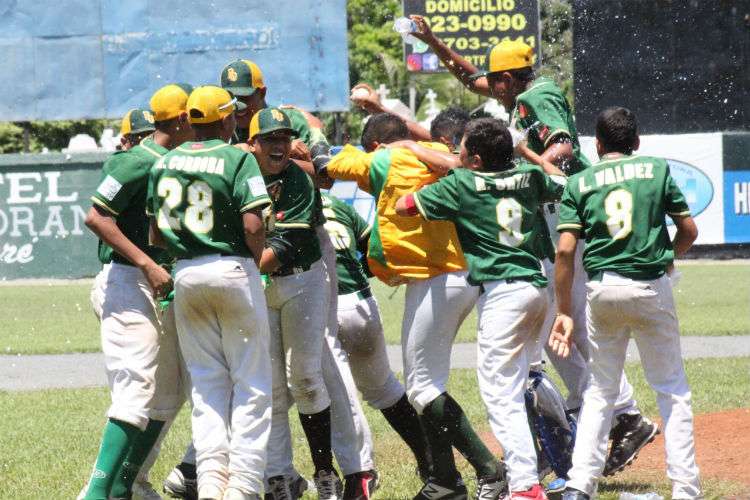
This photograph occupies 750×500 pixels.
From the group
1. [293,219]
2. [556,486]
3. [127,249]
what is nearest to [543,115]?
[293,219]

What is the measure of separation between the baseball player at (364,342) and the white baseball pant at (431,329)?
574 millimetres

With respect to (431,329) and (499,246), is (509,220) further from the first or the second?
(431,329)

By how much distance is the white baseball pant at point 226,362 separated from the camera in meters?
5.57

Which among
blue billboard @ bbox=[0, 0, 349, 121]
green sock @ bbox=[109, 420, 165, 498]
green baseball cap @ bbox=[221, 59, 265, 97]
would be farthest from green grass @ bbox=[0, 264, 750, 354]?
blue billboard @ bbox=[0, 0, 349, 121]

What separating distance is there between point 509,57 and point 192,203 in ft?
6.78

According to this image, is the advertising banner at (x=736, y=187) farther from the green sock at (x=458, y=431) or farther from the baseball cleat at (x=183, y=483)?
the baseball cleat at (x=183, y=483)

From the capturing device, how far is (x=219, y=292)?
18.2 feet

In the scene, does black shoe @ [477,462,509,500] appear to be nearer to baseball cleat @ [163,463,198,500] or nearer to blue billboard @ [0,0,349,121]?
baseball cleat @ [163,463,198,500]

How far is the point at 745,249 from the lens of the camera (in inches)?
948

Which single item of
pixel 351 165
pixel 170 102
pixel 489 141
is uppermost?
pixel 170 102

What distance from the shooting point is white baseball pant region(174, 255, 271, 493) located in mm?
5566

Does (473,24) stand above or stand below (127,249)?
above

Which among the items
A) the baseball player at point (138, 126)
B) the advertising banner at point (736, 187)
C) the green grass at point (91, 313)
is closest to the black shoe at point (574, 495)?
the baseball player at point (138, 126)

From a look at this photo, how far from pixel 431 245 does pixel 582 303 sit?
3.77ft
